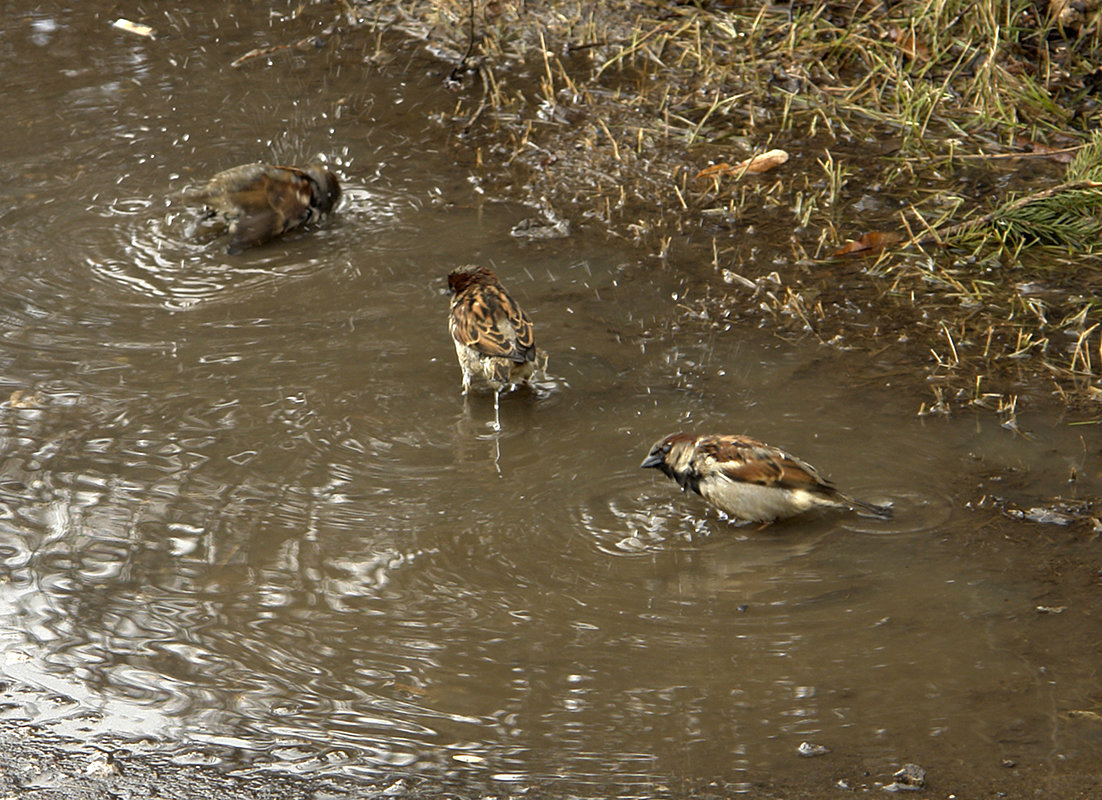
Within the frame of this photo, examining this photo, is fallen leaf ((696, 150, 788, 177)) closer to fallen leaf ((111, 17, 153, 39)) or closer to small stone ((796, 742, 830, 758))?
small stone ((796, 742, 830, 758))

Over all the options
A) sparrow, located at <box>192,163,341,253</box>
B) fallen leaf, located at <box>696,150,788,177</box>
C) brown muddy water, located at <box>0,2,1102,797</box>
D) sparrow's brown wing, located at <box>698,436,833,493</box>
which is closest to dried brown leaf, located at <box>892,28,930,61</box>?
fallen leaf, located at <box>696,150,788,177</box>

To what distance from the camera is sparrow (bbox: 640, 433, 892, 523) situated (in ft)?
16.1

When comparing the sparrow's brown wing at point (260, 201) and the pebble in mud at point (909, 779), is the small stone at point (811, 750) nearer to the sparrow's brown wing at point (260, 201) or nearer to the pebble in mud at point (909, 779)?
the pebble in mud at point (909, 779)

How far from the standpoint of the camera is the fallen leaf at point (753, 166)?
325 inches

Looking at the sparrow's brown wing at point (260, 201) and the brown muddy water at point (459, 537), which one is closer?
the brown muddy water at point (459, 537)

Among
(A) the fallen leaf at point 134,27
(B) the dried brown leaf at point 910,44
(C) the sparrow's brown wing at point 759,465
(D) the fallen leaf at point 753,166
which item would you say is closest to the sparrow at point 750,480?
(C) the sparrow's brown wing at point 759,465

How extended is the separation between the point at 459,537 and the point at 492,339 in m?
1.23

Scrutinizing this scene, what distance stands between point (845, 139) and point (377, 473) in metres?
4.78

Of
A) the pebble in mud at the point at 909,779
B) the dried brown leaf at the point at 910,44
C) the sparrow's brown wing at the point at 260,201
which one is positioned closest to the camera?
the pebble in mud at the point at 909,779

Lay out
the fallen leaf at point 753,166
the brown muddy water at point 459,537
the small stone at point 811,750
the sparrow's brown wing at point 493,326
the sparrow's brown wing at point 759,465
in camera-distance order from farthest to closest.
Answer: the fallen leaf at point 753,166
the sparrow's brown wing at point 493,326
the sparrow's brown wing at point 759,465
the brown muddy water at point 459,537
the small stone at point 811,750

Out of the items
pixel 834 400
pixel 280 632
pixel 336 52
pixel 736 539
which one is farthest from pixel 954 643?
pixel 336 52

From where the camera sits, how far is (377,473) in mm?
5477

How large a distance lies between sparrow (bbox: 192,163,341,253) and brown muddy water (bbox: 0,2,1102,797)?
148mm

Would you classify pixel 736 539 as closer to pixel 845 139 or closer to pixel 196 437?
pixel 196 437
